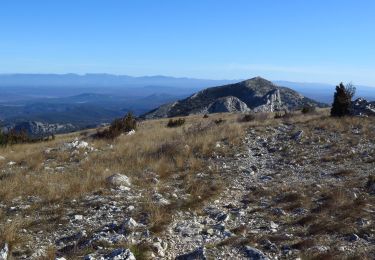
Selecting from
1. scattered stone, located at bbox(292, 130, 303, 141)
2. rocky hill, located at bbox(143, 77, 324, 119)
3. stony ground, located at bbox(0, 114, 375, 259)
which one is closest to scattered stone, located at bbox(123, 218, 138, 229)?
stony ground, located at bbox(0, 114, 375, 259)

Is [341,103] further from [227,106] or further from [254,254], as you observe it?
[227,106]

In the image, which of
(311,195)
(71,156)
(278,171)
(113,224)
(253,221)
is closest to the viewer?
(113,224)

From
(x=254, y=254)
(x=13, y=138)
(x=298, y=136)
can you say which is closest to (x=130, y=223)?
(x=254, y=254)

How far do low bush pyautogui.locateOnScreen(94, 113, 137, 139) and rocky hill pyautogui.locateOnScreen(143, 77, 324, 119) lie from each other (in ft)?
96.2

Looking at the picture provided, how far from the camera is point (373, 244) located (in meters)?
7.12

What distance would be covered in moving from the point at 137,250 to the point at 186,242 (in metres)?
0.88

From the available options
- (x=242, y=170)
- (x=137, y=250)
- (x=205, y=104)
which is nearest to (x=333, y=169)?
(x=242, y=170)

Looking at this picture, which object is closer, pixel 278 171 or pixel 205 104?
pixel 278 171

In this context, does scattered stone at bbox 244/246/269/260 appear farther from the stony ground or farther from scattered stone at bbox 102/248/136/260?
scattered stone at bbox 102/248/136/260

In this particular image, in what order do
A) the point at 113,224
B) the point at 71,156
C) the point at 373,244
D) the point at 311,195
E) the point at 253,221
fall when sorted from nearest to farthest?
the point at 373,244
the point at 113,224
the point at 253,221
the point at 311,195
the point at 71,156

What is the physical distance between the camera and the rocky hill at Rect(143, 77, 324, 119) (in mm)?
57531

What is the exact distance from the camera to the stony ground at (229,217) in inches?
269

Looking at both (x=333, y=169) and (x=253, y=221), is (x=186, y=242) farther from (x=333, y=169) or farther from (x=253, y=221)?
(x=333, y=169)

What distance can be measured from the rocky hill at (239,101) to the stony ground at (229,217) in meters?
42.0
